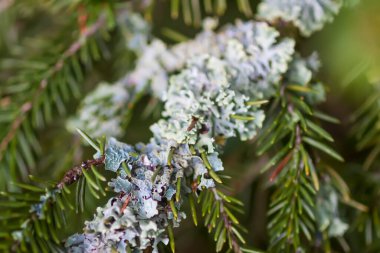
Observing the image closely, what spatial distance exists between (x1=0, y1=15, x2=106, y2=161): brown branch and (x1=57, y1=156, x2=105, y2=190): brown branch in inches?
8.0

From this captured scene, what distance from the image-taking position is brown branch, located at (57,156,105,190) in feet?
1.34

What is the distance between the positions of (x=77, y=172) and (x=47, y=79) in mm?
246

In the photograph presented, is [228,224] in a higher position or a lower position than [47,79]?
lower

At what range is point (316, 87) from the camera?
1.73 feet

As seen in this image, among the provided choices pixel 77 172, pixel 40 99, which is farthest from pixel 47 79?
pixel 77 172

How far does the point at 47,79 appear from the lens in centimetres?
62

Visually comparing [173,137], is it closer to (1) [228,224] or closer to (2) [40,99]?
(1) [228,224]

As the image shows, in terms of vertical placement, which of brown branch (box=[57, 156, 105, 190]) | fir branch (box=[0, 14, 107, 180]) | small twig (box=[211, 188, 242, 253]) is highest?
fir branch (box=[0, 14, 107, 180])

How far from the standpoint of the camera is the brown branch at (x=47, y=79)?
60 cm

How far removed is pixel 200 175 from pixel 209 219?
5cm

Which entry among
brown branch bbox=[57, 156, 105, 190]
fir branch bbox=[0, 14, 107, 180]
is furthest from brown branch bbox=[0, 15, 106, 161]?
brown branch bbox=[57, 156, 105, 190]

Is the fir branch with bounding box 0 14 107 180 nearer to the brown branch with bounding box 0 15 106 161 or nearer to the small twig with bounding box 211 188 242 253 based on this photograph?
the brown branch with bounding box 0 15 106 161

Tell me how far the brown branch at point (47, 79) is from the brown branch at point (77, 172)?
8.0 inches

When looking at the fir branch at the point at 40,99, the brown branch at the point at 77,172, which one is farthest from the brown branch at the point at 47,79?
the brown branch at the point at 77,172
